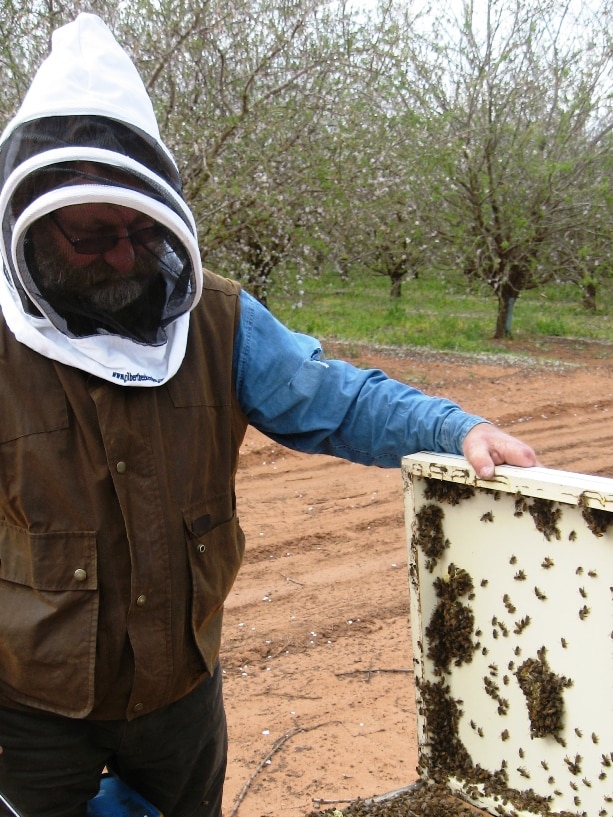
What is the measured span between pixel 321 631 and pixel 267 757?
3.27 ft

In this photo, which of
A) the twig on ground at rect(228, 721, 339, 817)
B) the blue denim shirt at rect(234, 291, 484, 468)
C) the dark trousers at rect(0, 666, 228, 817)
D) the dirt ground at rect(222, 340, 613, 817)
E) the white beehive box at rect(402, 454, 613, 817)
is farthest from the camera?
the dirt ground at rect(222, 340, 613, 817)

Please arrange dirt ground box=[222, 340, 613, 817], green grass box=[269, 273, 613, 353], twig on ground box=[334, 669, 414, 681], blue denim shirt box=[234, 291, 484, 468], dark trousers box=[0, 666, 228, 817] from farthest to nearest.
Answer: green grass box=[269, 273, 613, 353] → twig on ground box=[334, 669, 414, 681] → dirt ground box=[222, 340, 613, 817] → blue denim shirt box=[234, 291, 484, 468] → dark trousers box=[0, 666, 228, 817]

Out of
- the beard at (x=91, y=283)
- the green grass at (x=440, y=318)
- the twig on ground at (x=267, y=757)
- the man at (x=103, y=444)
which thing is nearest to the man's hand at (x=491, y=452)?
the man at (x=103, y=444)

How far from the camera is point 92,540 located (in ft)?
5.91

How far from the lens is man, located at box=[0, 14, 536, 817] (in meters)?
1.80

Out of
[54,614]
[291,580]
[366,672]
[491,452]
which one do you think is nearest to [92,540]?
[54,614]

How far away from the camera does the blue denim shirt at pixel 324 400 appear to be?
2084 mm

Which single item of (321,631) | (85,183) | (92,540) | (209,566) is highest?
(85,183)

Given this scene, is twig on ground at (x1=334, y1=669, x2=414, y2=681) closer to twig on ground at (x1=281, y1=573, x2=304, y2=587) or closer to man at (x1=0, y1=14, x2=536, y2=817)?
twig on ground at (x1=281, y1=573, x2=304, y2=587)

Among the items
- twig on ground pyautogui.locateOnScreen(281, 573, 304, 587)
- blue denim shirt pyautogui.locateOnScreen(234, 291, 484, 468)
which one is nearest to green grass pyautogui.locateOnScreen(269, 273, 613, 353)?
twig on ground pyautogui.locateOnScreen(281, 573, 304, 587)

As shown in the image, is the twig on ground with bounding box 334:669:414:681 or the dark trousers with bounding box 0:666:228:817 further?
the twig on ground with bounding box 334:669:414:681

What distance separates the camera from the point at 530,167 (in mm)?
12453

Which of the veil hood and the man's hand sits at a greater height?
the veil hood

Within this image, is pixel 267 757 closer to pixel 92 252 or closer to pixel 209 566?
pixel 209 566
